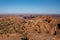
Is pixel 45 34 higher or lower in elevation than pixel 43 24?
lower

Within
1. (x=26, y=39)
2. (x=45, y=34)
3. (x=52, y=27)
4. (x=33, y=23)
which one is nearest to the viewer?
(x=26, y=39)

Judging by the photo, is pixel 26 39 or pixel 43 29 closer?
pixel 26 39

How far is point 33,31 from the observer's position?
12977 mm

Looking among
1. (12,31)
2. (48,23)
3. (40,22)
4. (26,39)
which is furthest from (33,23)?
(26,39)

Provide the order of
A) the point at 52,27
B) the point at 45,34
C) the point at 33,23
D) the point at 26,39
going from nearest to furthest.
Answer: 1. the point at 26,39
2. the point at 45,34
3. the point at 52,27
4. the point at 33,23

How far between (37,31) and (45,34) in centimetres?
117

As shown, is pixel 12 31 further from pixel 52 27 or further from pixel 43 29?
pixel 52 27

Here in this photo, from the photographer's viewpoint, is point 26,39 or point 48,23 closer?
point 26,39

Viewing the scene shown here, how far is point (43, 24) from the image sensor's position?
1301cm

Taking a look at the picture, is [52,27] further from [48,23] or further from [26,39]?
[26,39]

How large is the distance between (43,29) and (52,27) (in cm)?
107

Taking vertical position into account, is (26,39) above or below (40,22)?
below

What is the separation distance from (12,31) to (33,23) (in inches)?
108

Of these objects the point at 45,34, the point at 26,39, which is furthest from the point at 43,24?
the point at 26,39
